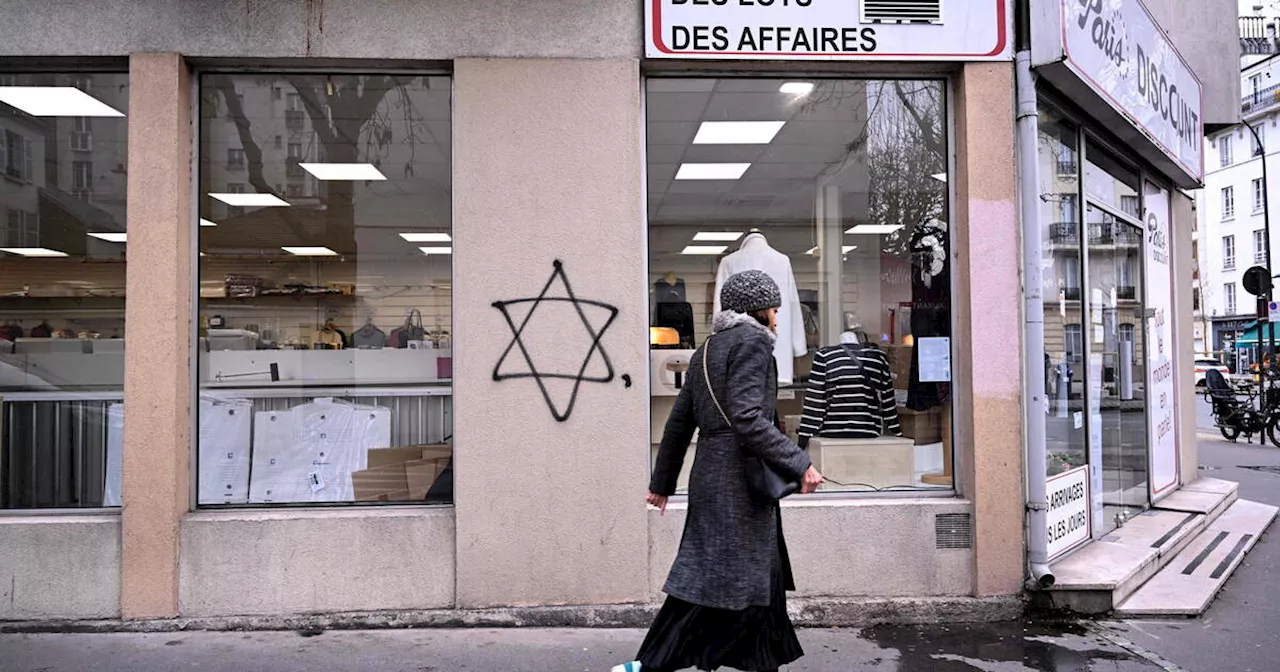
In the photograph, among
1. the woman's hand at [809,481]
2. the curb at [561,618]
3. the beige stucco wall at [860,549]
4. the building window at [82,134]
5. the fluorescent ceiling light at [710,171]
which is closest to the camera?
the woman's hand at [809,481]

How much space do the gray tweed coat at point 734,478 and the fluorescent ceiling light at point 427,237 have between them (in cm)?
256

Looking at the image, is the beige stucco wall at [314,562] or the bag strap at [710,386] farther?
the beige stucco wall at [314,562]

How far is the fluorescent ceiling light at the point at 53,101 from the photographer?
236 inches

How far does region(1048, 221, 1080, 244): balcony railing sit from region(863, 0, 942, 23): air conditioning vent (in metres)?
1.84

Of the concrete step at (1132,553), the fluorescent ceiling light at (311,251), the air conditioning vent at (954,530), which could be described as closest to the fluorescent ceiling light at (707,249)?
the air conditioning vent at (954,530)

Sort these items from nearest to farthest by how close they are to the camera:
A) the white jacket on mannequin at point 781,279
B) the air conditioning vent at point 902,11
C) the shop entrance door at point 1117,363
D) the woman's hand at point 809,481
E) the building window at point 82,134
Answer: the woman's hand at point 809,481 → the air conditioning vent at point 902,11 → the building window at point 82,134 → the white jacket on mannequin at point 781,279 → the shop entrance door at point 1117,363

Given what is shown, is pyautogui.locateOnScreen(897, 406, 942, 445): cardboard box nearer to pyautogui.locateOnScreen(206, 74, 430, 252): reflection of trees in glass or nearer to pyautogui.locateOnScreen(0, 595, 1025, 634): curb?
pyautogui.locateOnScreen(0, 595, 1025, 634): curb

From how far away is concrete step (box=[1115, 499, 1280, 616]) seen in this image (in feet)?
19.7

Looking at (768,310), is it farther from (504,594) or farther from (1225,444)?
(1225,444)

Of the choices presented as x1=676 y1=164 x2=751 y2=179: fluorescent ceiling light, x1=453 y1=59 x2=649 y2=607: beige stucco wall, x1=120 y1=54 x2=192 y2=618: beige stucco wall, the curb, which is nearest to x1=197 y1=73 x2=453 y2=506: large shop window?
x1=120 y1=54 x2=192 y2=618: beige stucco wall

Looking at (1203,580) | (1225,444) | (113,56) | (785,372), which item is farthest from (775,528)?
(1225,444)

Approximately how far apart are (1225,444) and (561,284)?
16723mm

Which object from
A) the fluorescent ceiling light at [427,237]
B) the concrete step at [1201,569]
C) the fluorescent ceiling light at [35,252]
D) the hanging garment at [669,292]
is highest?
the fluorescent ceiling light at [427,237]

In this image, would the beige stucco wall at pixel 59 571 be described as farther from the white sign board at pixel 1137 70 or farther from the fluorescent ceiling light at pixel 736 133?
the white sign board at pixel 1137 70
